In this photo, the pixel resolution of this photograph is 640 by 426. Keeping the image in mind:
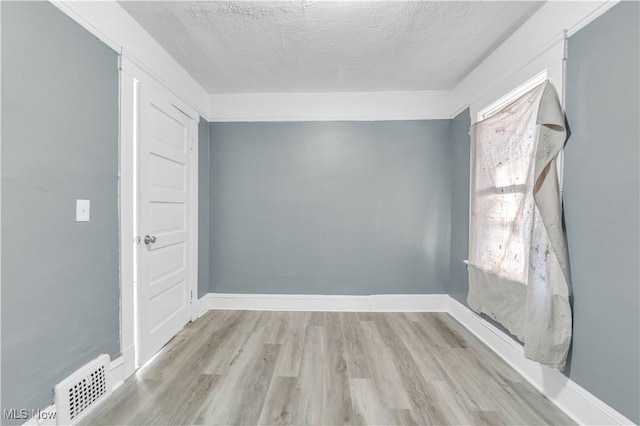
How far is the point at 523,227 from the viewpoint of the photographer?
73.6 inches

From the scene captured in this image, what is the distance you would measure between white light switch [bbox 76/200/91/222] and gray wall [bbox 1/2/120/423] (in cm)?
3

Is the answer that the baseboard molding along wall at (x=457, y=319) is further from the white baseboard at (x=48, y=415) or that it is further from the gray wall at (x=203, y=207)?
the gray wall at (x=203, y=207)

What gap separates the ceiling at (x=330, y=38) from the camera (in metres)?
1.77

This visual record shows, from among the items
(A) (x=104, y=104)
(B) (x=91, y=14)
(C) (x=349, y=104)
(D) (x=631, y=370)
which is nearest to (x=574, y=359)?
(D) (x=631, y=370)

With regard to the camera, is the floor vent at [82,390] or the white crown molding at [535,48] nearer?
the floor vent at [82,390]

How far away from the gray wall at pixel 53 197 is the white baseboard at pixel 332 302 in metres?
1.44

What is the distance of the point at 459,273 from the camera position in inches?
112

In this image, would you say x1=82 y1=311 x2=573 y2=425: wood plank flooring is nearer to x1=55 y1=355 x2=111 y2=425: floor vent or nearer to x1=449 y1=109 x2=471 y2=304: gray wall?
x1=55 y1=355 x2=111 y2=425: floor vent

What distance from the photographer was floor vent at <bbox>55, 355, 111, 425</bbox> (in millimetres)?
1353

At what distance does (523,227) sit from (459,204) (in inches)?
40.4

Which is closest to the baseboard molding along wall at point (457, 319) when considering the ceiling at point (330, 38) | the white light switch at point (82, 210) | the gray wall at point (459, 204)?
the gray wall at point (459, 204)

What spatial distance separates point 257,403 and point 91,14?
2.56 metres

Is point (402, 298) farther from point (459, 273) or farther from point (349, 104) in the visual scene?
point (349, 104)

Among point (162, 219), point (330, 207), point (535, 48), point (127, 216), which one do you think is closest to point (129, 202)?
point (127, 216)
